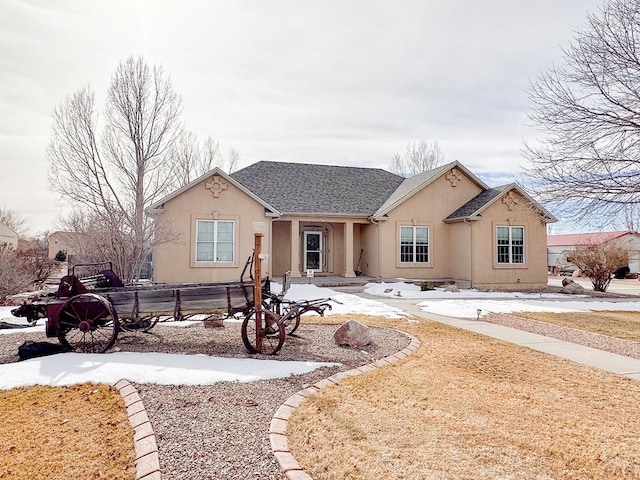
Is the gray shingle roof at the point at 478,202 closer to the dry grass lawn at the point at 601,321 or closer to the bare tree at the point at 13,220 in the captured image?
the dry grass lawn at the point at 601,321

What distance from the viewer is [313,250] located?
21.5 meters

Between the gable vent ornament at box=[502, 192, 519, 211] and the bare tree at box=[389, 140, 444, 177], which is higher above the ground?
the bare tree at box=[389, 140, 444, 177]

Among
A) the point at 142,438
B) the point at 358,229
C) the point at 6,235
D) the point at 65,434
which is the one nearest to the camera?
the point at 142,438

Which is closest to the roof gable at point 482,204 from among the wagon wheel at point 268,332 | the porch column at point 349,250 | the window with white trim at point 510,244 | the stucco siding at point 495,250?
the stucco siding at point 495,250

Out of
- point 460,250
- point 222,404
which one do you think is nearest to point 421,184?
point 460,250

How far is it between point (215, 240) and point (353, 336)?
1117cm

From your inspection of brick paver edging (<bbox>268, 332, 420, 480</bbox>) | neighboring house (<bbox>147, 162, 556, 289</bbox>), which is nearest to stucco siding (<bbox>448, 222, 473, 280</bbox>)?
neighboring house (<bbox>147, 162, 556, 289</bbox>)

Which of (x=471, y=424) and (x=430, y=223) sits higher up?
(x=430, y=223)

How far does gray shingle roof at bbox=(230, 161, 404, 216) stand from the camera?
20.0 metres

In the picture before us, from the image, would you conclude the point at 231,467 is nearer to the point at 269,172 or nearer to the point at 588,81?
the point at 588,81

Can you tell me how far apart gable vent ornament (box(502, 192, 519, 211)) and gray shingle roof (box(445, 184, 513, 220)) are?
39 cm

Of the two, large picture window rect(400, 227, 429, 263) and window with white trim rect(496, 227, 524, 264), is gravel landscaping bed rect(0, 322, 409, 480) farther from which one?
window with white trim rect(496, 227, 524, 264)

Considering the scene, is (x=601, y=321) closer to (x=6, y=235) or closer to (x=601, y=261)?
(x=601, y=261)

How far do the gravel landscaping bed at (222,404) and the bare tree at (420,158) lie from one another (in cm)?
3159
